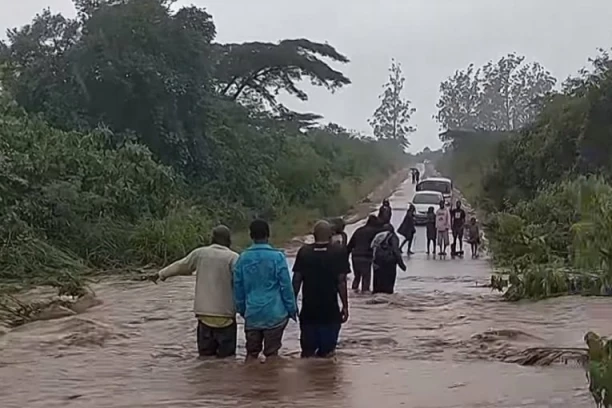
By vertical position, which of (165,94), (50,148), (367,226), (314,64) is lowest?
(367,226)

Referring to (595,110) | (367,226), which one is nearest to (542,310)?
(367,226)

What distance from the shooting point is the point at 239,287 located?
10.3 metres

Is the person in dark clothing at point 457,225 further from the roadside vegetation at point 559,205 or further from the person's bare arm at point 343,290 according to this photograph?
the person's bare arm at point 343,290

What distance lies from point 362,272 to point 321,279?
6926 millimetres

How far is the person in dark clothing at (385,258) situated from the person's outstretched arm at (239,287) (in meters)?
5.84

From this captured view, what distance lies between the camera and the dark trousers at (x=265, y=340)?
411 inches

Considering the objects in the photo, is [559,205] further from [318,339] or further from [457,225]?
[318,339]

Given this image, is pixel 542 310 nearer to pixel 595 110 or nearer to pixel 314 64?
pixel 595 110

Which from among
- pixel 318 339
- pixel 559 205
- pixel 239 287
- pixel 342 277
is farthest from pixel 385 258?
pixel 559 205

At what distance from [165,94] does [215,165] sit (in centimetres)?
324

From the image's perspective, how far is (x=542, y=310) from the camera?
16109 mm

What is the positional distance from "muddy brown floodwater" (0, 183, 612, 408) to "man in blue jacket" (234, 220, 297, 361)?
2.13 feet

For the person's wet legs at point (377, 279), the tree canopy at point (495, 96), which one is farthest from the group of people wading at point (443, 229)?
the tree canopy at point (495, 96)

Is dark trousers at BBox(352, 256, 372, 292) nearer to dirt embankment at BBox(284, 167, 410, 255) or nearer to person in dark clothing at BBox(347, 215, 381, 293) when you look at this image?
person in dark clothing at BBox(347, 215, 381, 293)
